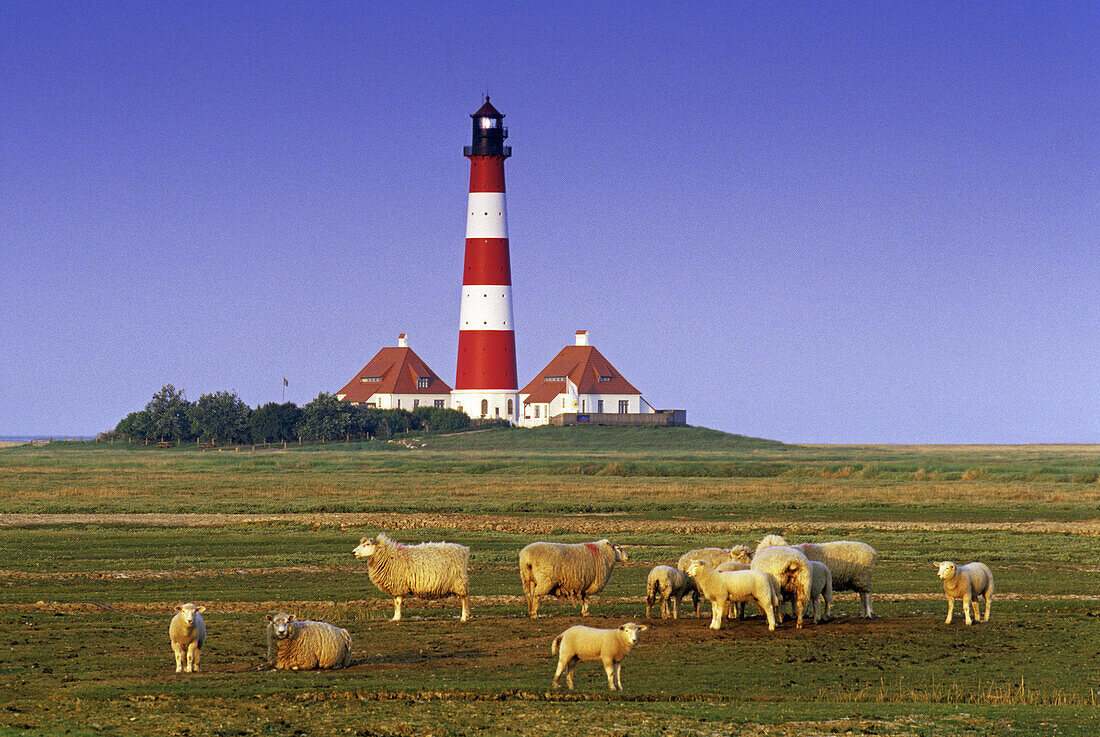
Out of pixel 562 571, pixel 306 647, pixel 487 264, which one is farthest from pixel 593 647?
pixel 487 264

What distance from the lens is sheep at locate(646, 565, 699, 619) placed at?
78.7 ft

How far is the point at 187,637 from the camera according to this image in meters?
18.8

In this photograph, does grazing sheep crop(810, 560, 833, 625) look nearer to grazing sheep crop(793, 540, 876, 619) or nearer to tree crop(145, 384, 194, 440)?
grazing sheep crop(793, 540, 876, 619)

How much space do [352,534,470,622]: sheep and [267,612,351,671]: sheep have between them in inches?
185

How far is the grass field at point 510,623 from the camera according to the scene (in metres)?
16.4

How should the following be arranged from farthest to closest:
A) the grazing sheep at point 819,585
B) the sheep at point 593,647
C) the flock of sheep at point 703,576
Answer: the grazing sheep at point 819,585, the flock of sheep at point 703,576, the sheep at point 593,647

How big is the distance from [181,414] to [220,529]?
7986 centimetres

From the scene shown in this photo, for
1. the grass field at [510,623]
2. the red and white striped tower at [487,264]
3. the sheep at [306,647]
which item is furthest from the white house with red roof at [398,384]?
the sheep at [306,647]

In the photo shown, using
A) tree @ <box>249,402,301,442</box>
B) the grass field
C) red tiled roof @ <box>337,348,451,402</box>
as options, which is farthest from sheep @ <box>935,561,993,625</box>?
red tiled roof @ <box>337,348,451,402</box>

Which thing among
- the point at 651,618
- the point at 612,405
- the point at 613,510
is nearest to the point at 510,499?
the point at 613,510

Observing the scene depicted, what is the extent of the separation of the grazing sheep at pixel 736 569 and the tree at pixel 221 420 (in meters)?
97.0

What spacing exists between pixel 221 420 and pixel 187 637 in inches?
4002

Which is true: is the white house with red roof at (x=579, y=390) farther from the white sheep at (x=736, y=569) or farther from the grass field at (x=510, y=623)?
the white sheep at (x=736, y=569)

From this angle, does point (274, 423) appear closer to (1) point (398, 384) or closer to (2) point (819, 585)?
(1) point (398, 384)
